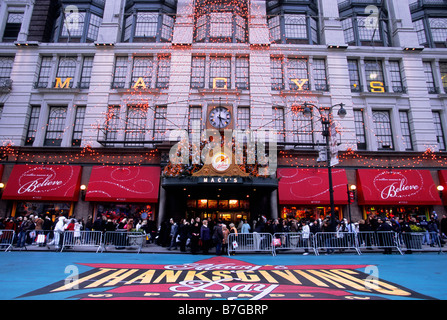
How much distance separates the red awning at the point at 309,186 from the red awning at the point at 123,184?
9.50 m

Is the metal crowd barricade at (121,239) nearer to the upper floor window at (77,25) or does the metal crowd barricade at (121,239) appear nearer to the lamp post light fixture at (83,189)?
the lamp post light fixture at (83,189)

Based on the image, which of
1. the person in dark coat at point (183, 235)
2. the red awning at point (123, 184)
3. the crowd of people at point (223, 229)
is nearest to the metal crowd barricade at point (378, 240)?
the crowd of people at point (223, 229)

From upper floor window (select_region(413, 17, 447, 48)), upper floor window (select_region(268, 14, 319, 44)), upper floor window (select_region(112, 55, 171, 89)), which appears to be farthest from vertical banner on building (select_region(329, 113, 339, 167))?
upper floor window (select_region(413, 17, 447, 48))

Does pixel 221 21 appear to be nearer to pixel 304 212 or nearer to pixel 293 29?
pixel 293 29

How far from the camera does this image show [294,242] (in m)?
14.0

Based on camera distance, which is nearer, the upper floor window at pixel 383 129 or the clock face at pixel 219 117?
the clock face at pixel 219 117

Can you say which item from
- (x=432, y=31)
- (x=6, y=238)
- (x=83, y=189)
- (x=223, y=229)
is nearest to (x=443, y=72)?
(x=432, y=31)

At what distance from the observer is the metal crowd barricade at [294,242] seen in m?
13.6

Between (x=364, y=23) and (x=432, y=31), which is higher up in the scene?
(x=364, y=23)

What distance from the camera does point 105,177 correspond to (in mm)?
19609

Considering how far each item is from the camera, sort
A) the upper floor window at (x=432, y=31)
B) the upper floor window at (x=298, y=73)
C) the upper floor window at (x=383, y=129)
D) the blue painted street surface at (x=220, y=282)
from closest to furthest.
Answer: the blue painted street surface at (x=220, y=282), the upper floor window at (x=383, y=129), the upper floor window at (x=298, y=73), the upper floor window at (x=432, y=31)

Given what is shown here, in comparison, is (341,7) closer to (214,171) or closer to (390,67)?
(390,67)

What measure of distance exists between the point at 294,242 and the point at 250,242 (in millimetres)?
2372
